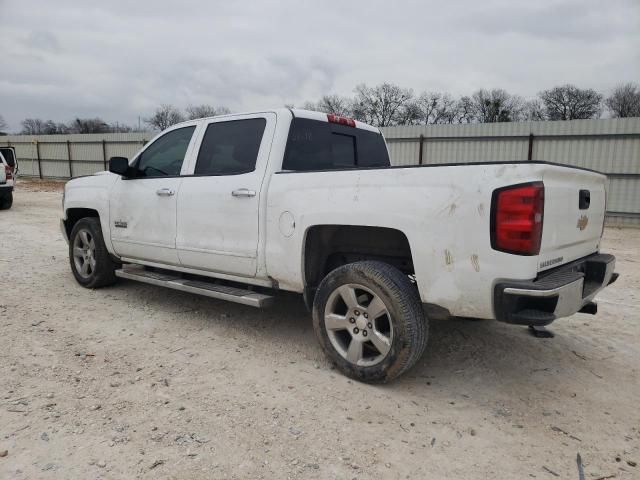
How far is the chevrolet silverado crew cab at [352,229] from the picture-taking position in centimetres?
269

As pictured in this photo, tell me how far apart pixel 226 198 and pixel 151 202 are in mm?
1071

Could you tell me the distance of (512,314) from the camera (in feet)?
8.79

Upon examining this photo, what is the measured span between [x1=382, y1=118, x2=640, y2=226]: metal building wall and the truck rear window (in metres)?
9.70

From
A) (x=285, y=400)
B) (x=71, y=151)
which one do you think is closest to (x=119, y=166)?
(x=285, y=400)

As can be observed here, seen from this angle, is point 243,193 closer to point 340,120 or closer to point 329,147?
point 329,147

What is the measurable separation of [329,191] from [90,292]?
346 cm

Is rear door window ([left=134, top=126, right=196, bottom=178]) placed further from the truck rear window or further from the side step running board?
the truck rear window

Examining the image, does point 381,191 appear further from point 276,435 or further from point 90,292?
point 90,292

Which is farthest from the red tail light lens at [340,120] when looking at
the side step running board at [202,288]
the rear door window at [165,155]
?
the side step running board at [202,288]

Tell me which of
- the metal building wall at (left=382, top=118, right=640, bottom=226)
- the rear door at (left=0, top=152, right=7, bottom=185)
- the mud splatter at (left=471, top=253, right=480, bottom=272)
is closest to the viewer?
the mud splatter at (left=471, top=253, right=480, bottom=272)

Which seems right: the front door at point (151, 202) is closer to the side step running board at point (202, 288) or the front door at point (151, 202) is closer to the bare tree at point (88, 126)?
the side step running board at point (202, 288)

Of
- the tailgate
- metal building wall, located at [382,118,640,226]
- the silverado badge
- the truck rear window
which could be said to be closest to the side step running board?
the truck rear window

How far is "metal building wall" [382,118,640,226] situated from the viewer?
12.5 m

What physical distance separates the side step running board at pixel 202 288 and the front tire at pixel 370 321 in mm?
557
